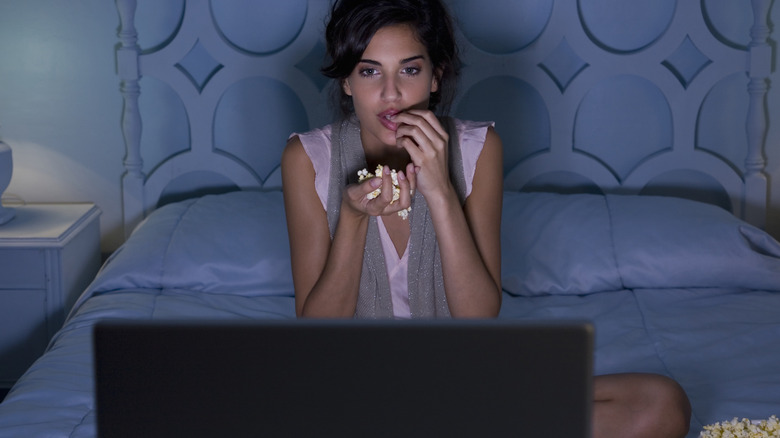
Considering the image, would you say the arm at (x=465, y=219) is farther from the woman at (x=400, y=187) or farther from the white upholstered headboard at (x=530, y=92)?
the white upholstered headboard at (x=530, y=92)

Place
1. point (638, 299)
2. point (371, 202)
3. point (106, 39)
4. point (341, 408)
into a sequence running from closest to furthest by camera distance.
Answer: point (341, 408)
point (371, 202)
point (638, 299)
point (106, 39)

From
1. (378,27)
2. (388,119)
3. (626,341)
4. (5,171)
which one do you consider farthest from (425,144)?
(5,171)

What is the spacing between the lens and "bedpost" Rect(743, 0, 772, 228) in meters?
2.47

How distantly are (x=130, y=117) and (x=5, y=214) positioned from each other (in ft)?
Answer: 1.45

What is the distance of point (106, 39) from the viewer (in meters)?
2.50

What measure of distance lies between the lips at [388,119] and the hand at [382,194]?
0.38 feet

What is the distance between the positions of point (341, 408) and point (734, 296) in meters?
1.84

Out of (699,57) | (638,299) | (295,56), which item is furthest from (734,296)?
(295,56)

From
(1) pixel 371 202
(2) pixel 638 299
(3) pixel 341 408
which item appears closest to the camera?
(3) pixel 341 408

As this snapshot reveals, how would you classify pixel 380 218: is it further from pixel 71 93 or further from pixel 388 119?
pixel 71 93

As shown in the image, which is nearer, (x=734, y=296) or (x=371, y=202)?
(x=371, y=202)

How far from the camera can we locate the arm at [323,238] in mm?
1485

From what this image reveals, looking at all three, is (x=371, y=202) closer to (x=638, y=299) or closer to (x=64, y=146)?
(x=638, y=299)

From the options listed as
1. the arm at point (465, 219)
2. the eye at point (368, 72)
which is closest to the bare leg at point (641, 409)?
the arm at point (465, 219)
